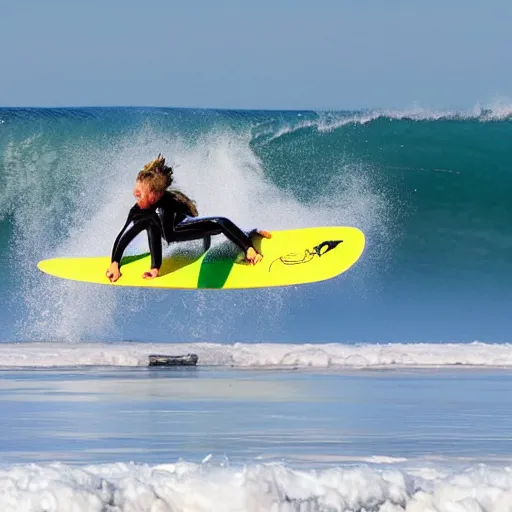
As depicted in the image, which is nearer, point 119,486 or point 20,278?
point 119,486

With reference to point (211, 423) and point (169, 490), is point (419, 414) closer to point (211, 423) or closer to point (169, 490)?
point (211, 423)

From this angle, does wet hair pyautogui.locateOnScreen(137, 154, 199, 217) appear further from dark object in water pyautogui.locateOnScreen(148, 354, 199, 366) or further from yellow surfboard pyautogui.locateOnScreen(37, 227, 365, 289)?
dark object in water pyautogui.locateOnScreen(148, 354, 199, 366)

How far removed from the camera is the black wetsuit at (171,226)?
11.1 metres

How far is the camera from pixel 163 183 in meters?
11.5

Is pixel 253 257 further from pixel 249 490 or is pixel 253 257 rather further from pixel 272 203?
pixel 249 490

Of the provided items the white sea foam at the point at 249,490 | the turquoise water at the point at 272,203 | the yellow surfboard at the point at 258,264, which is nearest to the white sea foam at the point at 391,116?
the turquoise water at the point at 272,203

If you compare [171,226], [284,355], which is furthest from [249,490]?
[284,355]

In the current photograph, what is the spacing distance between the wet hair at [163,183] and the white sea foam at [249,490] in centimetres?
681

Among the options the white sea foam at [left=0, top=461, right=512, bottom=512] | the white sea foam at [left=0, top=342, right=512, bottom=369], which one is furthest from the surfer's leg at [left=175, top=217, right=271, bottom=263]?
the white sea foam at [left=0, top=461, right=512, bottom=512]

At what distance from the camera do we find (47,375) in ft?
32.3

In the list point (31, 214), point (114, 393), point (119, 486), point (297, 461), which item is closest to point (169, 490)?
point (119, 486)

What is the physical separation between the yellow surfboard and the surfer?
0.30ft

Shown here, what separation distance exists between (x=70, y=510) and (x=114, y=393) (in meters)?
4.03

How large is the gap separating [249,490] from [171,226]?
6.95m
